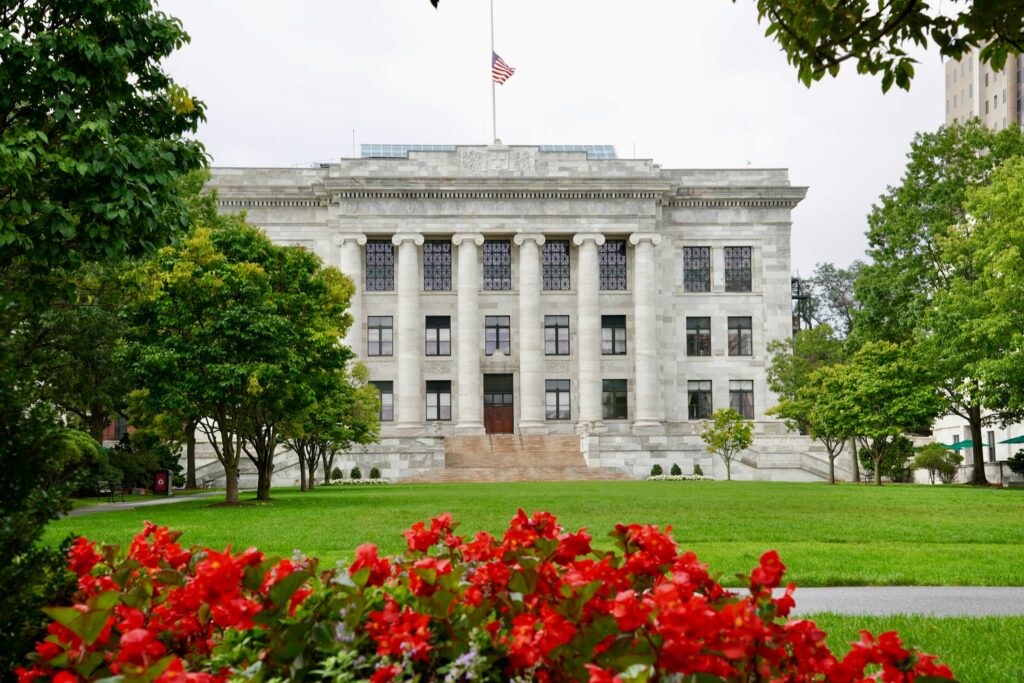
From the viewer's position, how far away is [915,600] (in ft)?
37.8

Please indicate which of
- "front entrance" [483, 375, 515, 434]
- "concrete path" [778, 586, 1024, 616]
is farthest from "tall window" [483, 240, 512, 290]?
"concrete path" [778, 586, 1024, 616]

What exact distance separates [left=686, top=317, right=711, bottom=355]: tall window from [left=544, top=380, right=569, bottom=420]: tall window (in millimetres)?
8864

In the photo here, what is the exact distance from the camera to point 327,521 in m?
22.5

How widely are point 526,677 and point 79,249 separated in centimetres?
1473

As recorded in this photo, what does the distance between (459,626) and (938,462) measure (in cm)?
5352

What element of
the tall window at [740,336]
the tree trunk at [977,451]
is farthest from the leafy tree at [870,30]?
the tall window at [740,336]

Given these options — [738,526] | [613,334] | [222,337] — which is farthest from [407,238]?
[738,526]

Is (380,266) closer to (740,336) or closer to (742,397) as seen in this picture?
(740,336)

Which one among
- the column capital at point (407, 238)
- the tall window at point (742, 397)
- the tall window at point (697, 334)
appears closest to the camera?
the column capital at point (407, 238)

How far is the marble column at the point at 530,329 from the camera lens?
67.5 metres

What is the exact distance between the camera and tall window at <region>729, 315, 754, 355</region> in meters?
70.4

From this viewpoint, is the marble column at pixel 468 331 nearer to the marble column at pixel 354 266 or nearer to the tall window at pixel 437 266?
the tall window at pixel 437 266

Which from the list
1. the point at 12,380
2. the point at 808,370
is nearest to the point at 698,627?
the point at 12,380

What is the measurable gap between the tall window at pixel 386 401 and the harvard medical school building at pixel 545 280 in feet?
0.47
